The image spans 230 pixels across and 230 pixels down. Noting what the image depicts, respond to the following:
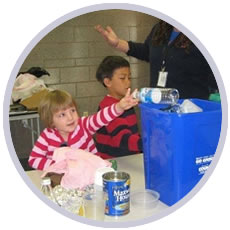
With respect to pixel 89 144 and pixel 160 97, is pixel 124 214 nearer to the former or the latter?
pixel 160 97

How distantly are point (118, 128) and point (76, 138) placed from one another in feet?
0.61

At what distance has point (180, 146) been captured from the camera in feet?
2.80

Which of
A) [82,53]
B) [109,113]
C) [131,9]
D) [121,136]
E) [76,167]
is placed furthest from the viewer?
[82,53]

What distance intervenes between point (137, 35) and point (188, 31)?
2.21 metres

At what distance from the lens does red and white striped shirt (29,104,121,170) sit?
1.27m

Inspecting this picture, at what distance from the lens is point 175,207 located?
894 millimetres

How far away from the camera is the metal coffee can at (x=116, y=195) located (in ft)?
2.76

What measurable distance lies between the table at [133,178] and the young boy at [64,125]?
0.16 meters

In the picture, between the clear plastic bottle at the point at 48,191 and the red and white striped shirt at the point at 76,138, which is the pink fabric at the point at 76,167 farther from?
the red and white striped shirt at the point at 76,138

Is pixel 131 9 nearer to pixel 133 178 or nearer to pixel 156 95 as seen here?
pixel 156 95

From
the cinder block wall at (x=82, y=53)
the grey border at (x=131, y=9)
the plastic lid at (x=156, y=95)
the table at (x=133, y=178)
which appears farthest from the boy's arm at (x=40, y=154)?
the cinder block wall at (x=82, y=53)

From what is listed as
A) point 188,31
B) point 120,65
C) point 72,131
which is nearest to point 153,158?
point 188,31

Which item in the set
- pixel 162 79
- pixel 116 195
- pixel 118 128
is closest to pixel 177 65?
pixel 162 79

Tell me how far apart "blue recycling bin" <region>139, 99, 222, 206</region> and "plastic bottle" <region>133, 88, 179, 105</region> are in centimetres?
5
